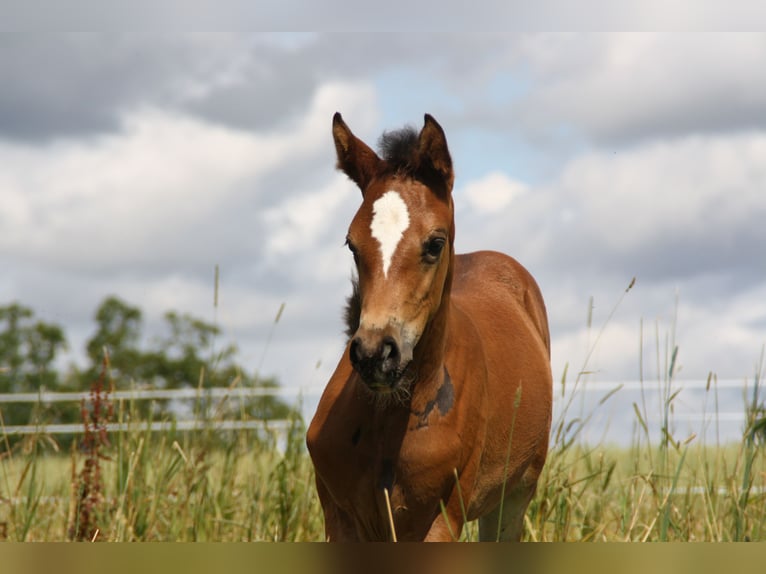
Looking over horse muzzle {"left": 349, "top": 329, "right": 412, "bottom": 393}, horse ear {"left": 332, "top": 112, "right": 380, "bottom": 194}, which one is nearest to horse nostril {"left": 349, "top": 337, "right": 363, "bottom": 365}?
horse muzzle {"left": 349, "top": 329, "right": 412, "bottom": 393}

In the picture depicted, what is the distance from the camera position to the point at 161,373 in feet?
98.3

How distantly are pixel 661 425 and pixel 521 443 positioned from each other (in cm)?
78

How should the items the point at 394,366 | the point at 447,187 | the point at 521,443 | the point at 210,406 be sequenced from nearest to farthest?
the point at 394,366
the point at 447,187
the point at 521,443
the point at 210,406

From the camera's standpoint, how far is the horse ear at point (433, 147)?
3.61 meters

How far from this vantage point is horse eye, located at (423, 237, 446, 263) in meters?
3.39

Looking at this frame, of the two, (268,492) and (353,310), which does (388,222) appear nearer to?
(353,310)

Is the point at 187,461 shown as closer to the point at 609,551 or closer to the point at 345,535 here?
the point at 345,535

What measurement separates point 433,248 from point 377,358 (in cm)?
61

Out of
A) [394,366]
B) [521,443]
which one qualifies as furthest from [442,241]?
[521,443]

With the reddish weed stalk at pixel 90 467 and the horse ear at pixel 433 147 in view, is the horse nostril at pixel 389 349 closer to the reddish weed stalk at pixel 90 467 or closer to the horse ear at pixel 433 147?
the horse ear at pixel 433 147

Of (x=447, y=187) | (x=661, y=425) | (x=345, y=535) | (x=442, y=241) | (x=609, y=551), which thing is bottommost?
(x=345, y=535)

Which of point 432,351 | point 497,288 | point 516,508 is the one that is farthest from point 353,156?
point 516,508

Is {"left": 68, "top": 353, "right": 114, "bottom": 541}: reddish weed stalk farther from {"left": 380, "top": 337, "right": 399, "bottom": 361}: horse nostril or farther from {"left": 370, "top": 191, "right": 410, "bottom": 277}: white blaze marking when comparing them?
{"left": 380, "top": 337, "right": 399, "bottom": 361}: horse nostril

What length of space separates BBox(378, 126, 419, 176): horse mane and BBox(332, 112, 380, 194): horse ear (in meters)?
0.07
